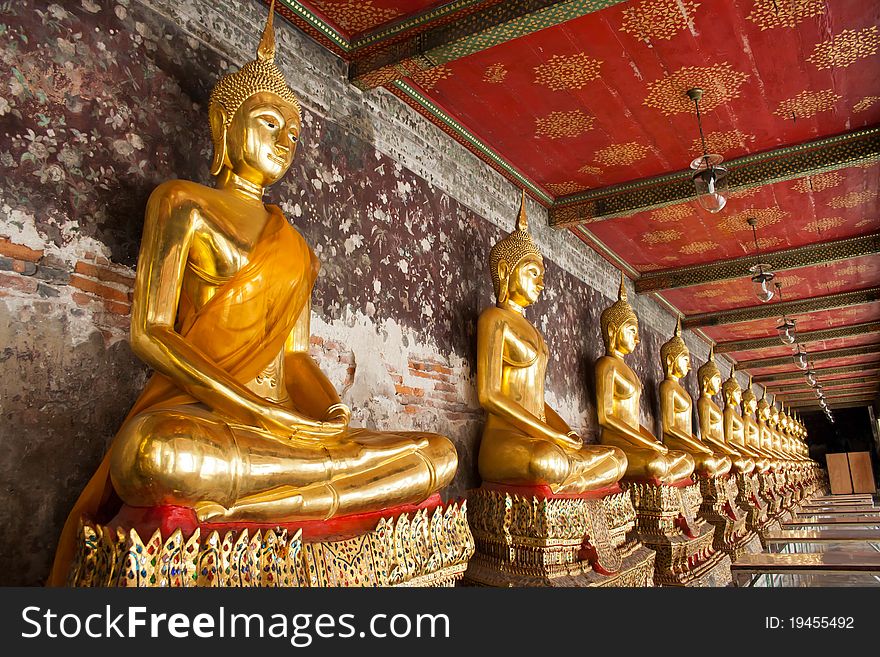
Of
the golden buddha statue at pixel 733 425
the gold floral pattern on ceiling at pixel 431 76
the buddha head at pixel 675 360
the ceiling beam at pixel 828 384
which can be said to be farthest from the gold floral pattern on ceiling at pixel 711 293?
the ceiling beam at pixel 828 384

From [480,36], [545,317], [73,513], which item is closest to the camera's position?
[73,513]

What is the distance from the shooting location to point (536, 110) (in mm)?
4160

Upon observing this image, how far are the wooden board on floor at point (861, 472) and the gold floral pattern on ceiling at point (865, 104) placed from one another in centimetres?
2189

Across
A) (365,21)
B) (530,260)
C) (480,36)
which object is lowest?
(530,260)

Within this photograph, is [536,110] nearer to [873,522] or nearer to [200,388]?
[200,388]

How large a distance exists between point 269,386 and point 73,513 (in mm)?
816

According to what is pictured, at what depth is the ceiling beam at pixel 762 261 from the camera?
6680 mm

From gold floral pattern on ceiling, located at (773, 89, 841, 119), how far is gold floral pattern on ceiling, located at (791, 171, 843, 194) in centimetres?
117

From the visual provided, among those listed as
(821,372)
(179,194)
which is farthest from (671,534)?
(821,372)

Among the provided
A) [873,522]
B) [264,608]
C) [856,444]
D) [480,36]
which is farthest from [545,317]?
[856,444]

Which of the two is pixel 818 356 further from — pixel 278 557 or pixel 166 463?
Answer: pixel 166 463

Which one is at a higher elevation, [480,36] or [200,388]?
[480,36]

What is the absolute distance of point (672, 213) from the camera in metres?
6.02

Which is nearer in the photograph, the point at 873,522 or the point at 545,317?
the point at 545,317
